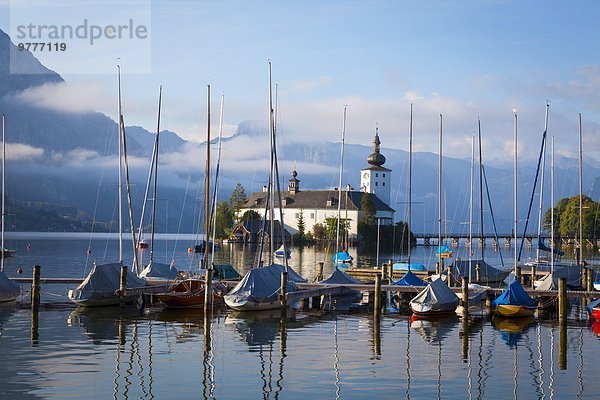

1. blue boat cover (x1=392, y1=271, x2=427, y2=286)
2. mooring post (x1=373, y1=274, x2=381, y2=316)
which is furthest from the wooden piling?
blue boat cover (x1=392, y1=271, x2=427, y2=286)

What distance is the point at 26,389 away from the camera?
24.5 m

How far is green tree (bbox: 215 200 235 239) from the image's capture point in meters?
189

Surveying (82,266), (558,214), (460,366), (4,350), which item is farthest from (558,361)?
(558,214)

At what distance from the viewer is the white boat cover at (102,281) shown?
4520 cm

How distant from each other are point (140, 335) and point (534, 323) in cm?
2013

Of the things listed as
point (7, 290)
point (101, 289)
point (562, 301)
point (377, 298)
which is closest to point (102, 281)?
point (101, 289)

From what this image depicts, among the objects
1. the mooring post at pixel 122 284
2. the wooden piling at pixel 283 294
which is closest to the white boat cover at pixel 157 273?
the mooring post at pixel 122 284

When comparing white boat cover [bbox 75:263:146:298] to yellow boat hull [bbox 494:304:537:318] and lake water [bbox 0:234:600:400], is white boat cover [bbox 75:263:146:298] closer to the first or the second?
lake water [bbox 0:234:600:400]

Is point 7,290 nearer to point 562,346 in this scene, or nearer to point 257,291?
point 257,291

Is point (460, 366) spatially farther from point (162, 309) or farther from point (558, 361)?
point (162, 309)

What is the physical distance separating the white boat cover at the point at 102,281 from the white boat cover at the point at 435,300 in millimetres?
16548

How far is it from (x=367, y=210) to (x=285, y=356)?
150195 millimetres

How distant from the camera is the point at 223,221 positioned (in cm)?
19025

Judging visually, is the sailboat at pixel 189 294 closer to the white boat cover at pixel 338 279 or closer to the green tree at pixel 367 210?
the white boat cover at pixel 338 279
